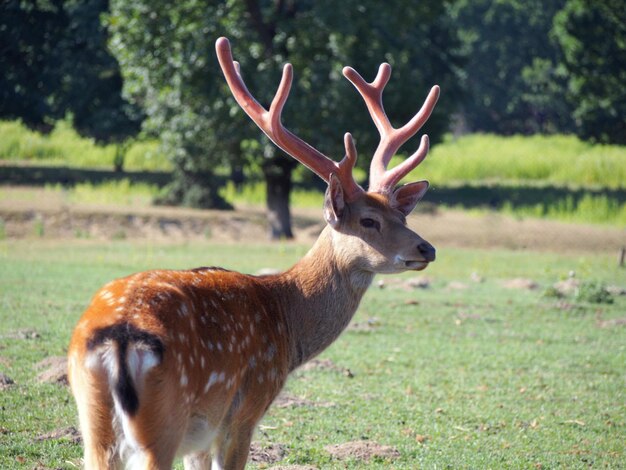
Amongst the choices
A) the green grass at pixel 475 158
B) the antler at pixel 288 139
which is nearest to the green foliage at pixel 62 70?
the green grass at pixel 475 158

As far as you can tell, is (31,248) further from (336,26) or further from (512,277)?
(512,277)

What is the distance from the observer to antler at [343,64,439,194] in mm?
6289

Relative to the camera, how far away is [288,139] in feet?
19.9

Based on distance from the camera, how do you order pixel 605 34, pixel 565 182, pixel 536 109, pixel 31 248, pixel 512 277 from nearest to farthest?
1. pixel 512 277
2. pixel 31 248
3. pixel 605 34
4. pixel 565 182
5. pixel 536 109

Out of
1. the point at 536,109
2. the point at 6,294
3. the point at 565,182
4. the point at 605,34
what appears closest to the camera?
the point at 6,294

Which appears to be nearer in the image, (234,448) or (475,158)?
(234,448)

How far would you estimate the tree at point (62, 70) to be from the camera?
Result: 22188 mm

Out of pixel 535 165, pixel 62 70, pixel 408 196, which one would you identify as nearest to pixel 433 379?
pixel 408 196

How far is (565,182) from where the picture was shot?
33562mm

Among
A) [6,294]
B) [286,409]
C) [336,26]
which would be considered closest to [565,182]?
[336,26]

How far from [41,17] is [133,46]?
460 cm

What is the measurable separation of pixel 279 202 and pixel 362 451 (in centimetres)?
1490

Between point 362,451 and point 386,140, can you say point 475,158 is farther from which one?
point 362,451

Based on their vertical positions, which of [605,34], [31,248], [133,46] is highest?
[605,34]
